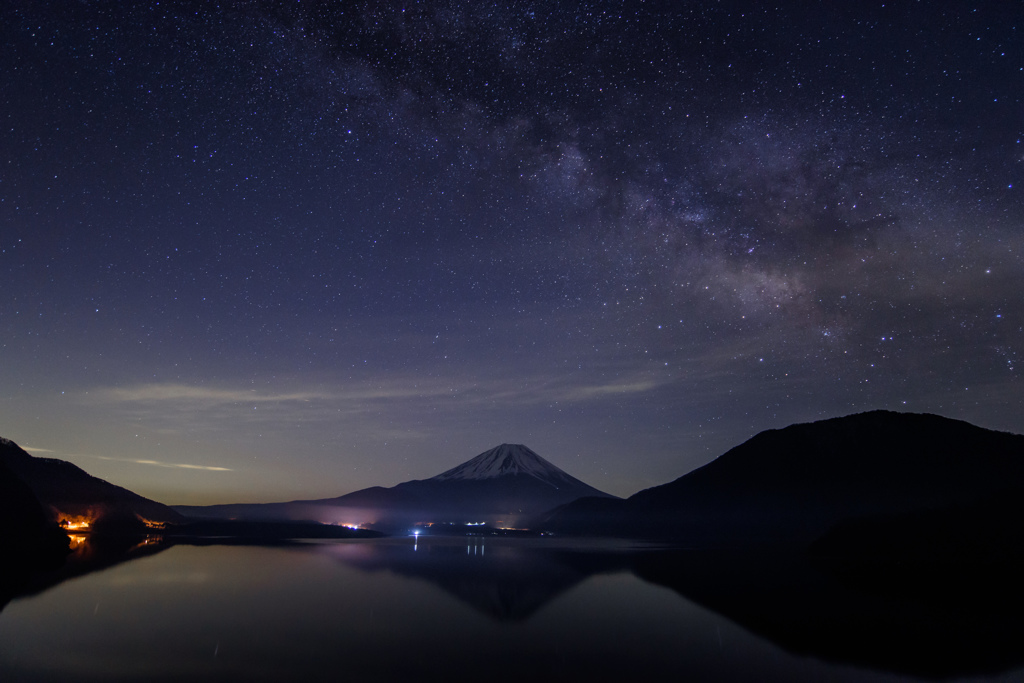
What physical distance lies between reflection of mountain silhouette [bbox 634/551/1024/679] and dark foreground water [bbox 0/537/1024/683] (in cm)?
54

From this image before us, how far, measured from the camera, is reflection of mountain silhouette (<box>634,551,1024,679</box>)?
17172 mm

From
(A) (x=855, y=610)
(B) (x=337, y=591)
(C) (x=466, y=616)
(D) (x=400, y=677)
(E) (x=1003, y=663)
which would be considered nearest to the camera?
(D) (x=400, y=677)

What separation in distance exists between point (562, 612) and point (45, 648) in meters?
18.6

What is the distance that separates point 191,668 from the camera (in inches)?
583

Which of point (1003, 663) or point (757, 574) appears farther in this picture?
point (757, 574)

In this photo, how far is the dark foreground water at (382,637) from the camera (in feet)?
49.7

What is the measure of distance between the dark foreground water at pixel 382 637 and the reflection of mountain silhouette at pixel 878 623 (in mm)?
542

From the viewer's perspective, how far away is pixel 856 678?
15164 millimetres

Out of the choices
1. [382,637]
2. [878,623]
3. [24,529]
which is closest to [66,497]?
[24,529]

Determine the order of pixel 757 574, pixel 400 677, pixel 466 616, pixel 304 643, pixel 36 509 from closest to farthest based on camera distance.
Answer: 1. pixel 400 677
2. pixel 304 643
3. pixel 466 616
4. pixel 757 574
5. pixel 36 509

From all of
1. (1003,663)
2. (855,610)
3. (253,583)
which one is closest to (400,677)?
(1003,663)

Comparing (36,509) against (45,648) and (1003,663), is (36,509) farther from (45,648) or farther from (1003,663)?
(1003,663)

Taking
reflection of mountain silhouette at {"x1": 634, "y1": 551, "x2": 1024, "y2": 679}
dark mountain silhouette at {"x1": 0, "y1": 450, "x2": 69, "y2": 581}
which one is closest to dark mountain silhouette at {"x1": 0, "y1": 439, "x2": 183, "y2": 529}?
dark mountain silhouette at {"x1": 0, "y1": 450, "x2": 69, "y2": 581}

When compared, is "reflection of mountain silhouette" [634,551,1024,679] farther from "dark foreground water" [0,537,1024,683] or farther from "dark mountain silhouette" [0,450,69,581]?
"dark mountain silhouette" [0,450,69,581]
